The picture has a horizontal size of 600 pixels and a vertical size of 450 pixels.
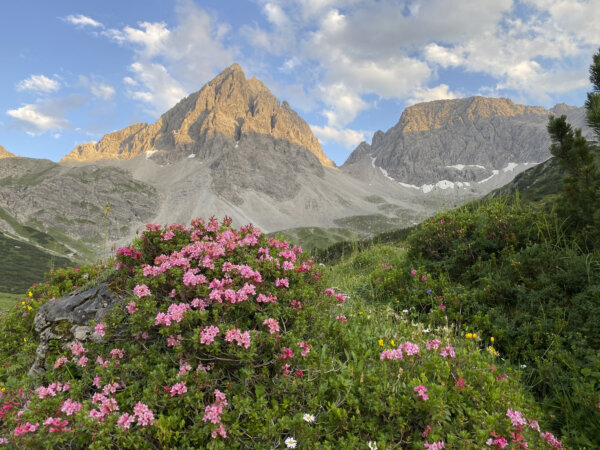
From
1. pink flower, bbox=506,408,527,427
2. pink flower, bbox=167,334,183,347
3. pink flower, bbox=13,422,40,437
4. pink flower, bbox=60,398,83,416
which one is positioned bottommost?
pink flower, bbox=13,422,40,437

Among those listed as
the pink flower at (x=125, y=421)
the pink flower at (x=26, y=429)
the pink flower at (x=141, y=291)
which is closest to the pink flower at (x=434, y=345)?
the pink flower at (x=125, y=421)

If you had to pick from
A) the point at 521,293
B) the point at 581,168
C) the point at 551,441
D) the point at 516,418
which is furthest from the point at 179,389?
the point at 581,168

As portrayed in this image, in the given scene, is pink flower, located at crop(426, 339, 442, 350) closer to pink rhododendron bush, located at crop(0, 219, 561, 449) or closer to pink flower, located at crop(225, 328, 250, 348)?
pink rhododendron bush, located at crop(0, 219, 561, 449)

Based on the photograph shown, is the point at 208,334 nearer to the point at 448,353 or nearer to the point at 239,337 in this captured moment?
the point at 239,337

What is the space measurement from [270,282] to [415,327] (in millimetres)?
3017

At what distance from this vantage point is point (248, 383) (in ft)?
12.0

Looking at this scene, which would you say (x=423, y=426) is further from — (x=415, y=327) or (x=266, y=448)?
(x=415, y=327)

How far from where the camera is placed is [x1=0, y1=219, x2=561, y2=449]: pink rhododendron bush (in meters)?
3.23

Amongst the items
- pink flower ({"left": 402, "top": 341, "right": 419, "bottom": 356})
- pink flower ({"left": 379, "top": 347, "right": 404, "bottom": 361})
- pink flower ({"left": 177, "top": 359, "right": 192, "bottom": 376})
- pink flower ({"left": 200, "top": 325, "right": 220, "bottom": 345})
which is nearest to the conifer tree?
pink flower ({"left": 402, "top": 341, "right": 419, "bottom": 356})

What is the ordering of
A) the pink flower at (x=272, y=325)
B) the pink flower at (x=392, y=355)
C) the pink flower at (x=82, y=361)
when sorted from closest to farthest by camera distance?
the pink flower at (x=272, y=325), the pink flower at (x=392, y=355), the pink flower at (x=82, y=361)

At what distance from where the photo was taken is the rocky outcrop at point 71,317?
561cm

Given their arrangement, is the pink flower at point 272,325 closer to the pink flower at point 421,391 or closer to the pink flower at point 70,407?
the pink flower at point 421,391

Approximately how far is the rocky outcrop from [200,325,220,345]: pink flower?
2847 millimetres

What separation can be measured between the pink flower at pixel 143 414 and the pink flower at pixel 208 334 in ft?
2.71
